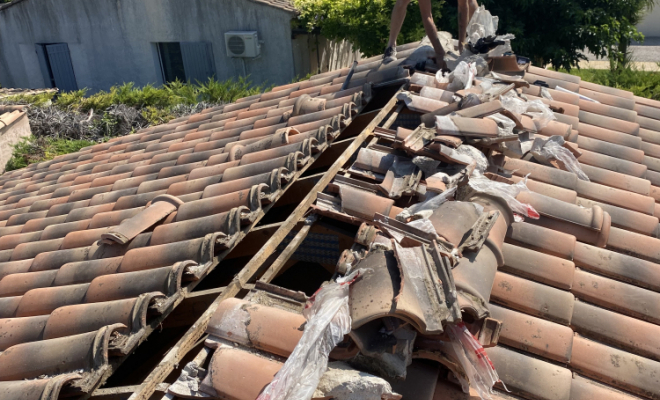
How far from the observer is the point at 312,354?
1.94 m

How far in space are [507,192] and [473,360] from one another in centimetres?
159

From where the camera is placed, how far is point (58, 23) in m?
17.8

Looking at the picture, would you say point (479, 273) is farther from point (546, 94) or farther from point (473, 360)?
→ point (546, 94)

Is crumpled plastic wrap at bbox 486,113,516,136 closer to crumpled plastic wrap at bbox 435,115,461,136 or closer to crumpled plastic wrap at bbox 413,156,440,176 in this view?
crumpled plastic wrap at bbox 435,115,461,136

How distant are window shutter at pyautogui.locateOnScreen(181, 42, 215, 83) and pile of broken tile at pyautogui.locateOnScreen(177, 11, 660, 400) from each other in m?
13.8

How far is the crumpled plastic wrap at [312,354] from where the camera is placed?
1857mm

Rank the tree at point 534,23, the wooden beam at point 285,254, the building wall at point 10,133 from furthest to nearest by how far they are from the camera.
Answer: the tree at point 534,23 → the building wall at point 10,133 → the wooden beam at point 285,254

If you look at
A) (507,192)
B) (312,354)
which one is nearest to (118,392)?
(312,354)

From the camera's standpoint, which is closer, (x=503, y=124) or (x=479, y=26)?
(x=503, y=124)

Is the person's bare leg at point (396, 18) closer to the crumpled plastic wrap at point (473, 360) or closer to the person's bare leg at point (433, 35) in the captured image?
the person's bare leg at point (433, 35)

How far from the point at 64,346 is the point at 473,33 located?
586 centimetres

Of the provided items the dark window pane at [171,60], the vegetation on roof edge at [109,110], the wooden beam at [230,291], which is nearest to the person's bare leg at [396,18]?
the wooden beam at [230,291]

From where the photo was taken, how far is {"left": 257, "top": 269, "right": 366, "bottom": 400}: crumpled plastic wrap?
1.86 metres

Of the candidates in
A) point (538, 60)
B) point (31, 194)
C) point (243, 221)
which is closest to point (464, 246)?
point (243, 221)
